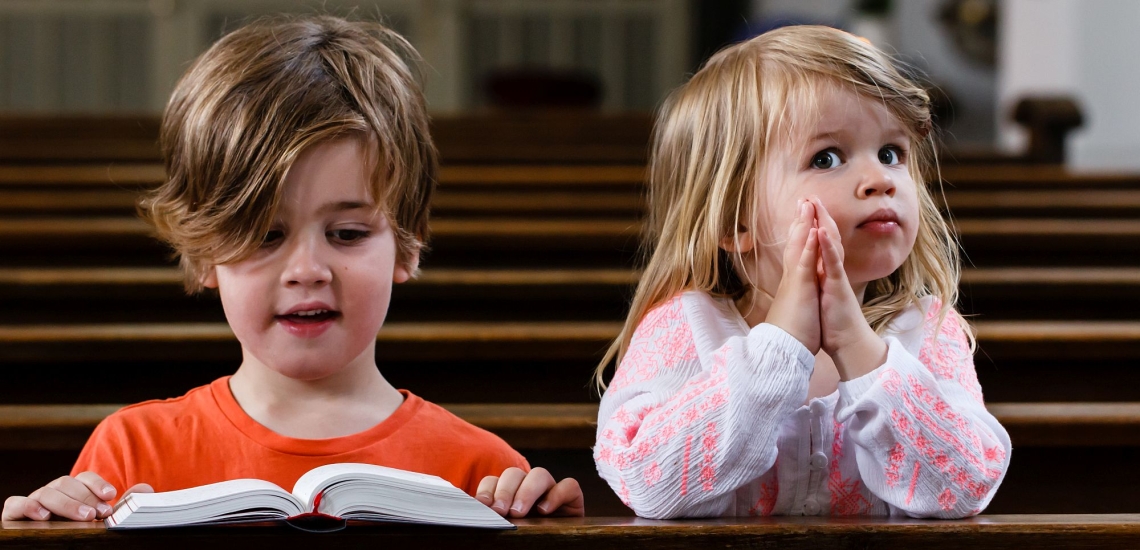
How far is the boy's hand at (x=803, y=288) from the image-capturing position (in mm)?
952

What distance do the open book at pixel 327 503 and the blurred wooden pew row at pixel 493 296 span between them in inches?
52.2

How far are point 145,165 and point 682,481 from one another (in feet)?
9.11

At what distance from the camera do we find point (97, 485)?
3.30 feet

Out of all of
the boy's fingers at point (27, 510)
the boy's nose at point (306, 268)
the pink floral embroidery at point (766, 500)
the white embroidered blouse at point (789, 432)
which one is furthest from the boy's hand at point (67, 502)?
the pink floral embroidery at point (766, 500)

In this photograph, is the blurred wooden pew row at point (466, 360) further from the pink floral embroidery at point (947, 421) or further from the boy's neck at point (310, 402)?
the pink floral embroidery at point (947, 421)

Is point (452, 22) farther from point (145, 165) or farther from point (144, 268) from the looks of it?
point (144, 268)

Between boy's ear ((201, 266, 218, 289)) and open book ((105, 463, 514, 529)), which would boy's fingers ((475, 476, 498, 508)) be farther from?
boy's ear ((201, 266, 218, 289))

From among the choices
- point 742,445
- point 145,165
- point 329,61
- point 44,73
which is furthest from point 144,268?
point 44,73

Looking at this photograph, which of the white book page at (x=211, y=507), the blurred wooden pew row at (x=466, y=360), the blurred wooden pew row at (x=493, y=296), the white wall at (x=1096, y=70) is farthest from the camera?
the white wall at (x=1096, y=70)

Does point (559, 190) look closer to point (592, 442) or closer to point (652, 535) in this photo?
point (592, 442)

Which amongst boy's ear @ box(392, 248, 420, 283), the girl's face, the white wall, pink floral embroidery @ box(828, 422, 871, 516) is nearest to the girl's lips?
the girl's face

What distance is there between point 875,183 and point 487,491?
0.45m

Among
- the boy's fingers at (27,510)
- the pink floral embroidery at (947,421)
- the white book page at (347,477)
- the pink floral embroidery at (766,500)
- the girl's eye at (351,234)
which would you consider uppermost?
the girl's eye at (351,234)

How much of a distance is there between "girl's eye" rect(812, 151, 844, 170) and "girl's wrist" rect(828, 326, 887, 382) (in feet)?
0.50
